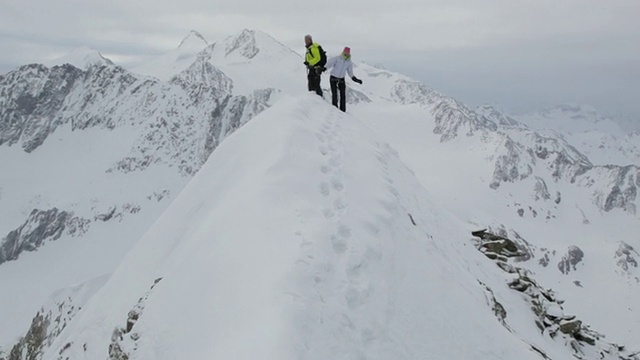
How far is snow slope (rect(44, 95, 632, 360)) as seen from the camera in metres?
8.02

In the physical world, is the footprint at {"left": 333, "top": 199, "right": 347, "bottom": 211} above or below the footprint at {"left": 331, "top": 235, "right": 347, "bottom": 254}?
above

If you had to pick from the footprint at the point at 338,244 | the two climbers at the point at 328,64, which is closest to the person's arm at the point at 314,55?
the two climbers at the point at 328,64

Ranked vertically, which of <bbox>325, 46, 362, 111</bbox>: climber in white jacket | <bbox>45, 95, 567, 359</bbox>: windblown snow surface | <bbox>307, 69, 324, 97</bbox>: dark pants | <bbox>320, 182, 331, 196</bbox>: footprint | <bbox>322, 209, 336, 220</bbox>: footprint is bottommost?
<bbox>45, 95, 567, 359</bbox>: windblown snow surface

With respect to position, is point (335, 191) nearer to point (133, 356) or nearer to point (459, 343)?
point (459, 343)

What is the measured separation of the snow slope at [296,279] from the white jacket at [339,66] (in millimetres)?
10800

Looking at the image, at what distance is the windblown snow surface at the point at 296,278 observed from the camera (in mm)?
8016

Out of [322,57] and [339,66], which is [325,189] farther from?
[339,66]

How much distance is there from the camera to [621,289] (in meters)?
199

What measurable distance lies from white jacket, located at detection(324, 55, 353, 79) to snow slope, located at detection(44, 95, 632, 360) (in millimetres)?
10800

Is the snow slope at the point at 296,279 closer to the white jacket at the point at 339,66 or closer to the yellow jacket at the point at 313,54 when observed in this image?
the yellow jacket at the point at 313,54

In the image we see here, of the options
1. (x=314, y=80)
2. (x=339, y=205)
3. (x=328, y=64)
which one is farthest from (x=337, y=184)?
(x=314, y=80)

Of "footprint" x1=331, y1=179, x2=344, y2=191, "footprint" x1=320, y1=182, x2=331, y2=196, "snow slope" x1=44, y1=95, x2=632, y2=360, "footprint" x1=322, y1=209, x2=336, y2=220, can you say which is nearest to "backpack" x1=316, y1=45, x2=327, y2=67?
"snow slope" x1=44, y1=95, x2=632, y2=360

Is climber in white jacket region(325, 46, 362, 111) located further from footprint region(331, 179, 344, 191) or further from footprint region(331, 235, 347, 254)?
footprint region(331, 235, 347, 254)

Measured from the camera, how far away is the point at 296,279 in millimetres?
8539
